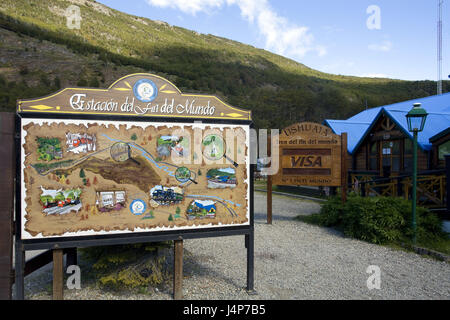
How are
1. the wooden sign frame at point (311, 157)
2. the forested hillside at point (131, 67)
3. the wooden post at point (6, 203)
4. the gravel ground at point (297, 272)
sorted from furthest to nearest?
the forested hillside at point (131, 67), the wooden sign frame at point (311, 157), the gravel ground at point (297, 272), the wooden post at point (6, 203)

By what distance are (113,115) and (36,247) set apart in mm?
2020

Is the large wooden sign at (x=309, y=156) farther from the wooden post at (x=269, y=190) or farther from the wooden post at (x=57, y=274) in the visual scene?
the wooden post at (x=57, y=274)

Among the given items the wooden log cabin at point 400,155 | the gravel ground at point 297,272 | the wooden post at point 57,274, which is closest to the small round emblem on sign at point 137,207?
the wooden post at point 57,274

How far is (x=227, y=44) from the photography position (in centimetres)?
11044

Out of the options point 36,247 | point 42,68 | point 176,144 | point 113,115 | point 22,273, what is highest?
point 42,68

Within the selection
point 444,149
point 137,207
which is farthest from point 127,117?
point 444,149

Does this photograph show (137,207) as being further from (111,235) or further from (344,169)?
(344,169)

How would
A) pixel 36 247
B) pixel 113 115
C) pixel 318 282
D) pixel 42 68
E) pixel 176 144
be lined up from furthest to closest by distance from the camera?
pixel 42 68 < pixel 318 282 < pixel 176 144 < pixel 113 115 < pixel 36 247

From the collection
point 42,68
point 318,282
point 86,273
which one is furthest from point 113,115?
point 42,68

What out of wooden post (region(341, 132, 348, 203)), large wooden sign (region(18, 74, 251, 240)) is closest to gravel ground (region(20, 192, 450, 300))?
large wooden sign (region(18, 74, 251, 240))

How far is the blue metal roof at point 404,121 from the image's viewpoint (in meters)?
12.2

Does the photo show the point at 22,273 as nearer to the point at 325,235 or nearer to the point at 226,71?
the point at 325,235

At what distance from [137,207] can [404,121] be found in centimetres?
1301

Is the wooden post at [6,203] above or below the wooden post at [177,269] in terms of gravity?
above
